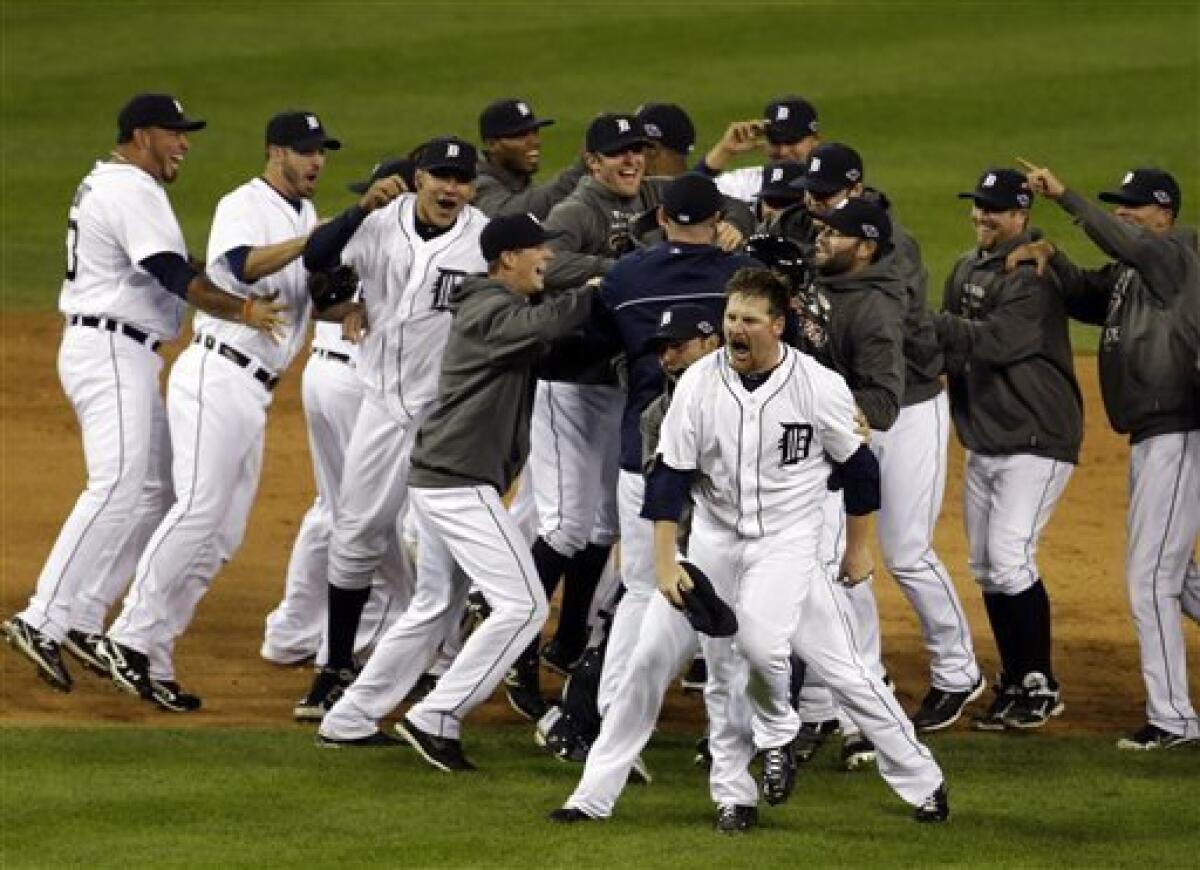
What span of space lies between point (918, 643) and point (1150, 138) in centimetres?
1027

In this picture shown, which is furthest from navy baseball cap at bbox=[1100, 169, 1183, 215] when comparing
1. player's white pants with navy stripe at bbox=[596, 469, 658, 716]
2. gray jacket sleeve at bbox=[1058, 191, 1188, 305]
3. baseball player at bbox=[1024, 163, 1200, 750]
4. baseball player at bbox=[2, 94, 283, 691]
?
baseball player at bbox=[2, 94, 283, 691]

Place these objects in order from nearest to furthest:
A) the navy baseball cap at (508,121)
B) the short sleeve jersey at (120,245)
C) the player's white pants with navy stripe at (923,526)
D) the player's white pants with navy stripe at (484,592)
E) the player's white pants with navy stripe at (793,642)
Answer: the player's white pants with navy stripe at (793,642), the player's white pants with navy stripe at (484,592), the player's white pants with navy stripe at (923,526), the short sleeve jersey at (120,245), the navy baseball cap at (508,121)

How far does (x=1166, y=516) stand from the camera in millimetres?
9672

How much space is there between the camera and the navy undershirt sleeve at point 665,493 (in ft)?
26.1

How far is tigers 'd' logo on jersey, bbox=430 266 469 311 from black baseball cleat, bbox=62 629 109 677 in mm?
1779

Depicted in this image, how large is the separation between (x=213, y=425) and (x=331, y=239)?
897mm

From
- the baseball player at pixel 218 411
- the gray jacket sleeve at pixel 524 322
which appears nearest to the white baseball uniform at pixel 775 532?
the gray jacket sleeve at pixel 524 322

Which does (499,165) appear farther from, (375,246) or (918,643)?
(918,643)

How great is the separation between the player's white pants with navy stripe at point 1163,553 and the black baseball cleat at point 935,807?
162cm

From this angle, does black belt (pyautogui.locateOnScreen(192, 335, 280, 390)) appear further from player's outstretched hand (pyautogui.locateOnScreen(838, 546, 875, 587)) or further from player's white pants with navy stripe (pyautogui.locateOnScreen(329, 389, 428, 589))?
player's outstretched hand (pyautogui.locateOnScreen(838, 546, 875, 587))

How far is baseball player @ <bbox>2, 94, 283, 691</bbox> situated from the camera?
9945 mm

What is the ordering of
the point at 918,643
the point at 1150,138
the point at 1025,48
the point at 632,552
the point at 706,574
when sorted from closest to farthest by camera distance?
the point at 706,574 < the point at 632,552 < the point at 918,643 < the point at 1150,138 < the point at 1025,48

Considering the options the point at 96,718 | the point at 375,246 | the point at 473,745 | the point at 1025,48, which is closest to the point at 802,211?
the point at 375,246

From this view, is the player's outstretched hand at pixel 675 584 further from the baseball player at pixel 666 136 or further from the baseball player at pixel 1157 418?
the baseball player at pixel 666 136
